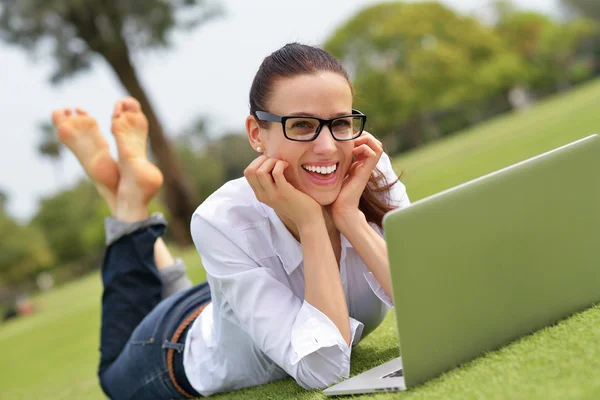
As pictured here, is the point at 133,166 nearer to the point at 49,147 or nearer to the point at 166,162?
the point at 166,162

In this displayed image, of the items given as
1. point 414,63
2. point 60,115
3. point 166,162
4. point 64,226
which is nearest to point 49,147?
point 64,226

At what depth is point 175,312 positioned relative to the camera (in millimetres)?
3275

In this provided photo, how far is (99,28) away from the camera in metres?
18.8

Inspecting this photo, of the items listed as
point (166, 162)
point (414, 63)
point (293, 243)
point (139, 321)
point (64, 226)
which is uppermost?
point (293, 243)

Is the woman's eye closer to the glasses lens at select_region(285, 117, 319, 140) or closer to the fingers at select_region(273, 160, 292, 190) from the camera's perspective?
the glasses lens at select_region(285, 117, 319, 140)

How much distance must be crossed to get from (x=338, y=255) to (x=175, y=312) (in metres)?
0.90

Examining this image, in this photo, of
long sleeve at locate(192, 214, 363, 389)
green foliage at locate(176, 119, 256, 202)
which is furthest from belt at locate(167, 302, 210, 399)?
green foliage at locate(176, 119, 256, 202)

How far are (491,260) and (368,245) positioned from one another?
58 centimetres

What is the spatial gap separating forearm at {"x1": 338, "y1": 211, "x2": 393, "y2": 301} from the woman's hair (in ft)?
0.82

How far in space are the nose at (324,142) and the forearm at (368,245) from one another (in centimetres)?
24

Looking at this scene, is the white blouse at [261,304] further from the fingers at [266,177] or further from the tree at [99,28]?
the tree at [99,28]

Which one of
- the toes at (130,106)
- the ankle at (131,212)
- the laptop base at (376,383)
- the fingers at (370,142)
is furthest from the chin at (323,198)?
the toes at (130,106)

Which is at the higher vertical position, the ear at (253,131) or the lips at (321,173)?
the ear at (253,131)

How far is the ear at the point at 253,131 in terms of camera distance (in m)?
2.70
